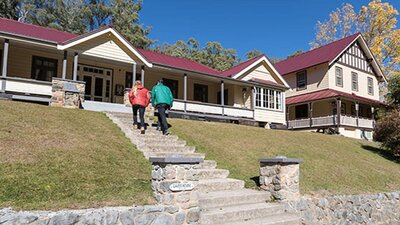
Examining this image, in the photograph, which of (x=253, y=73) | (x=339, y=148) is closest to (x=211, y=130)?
(x=339, y=148)

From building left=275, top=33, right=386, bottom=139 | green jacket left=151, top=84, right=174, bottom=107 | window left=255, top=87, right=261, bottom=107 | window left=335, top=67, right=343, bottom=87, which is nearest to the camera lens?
green jacket left=151, top=84, right=174, bottom=107

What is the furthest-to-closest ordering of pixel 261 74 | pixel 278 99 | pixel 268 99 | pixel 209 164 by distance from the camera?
pixel 261 74, pixel 278 99, pixel 268 99, pixel 209 164

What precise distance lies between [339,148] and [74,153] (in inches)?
480

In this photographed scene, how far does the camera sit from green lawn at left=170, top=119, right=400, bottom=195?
9.45 metres

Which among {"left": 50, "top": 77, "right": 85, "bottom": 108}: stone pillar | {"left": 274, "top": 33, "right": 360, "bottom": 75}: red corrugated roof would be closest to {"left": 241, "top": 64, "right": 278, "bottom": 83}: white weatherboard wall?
{"left": 274, "top": 33, "right": 360, "bottom": 75}: red corrugated roof

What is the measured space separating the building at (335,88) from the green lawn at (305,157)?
1135 centimetres

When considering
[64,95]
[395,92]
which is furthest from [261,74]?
[64,95]

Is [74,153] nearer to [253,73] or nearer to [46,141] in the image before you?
[46,141]

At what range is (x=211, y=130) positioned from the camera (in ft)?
44.9

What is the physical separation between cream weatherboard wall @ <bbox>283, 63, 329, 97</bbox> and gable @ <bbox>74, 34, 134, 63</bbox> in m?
17.9

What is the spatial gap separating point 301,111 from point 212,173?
2407 cm

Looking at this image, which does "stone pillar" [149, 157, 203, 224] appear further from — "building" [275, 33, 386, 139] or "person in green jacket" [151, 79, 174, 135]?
"building" [275, 33, 386, 139]

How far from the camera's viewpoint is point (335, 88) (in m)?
29.2

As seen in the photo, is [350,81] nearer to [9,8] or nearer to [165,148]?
[165,148]
